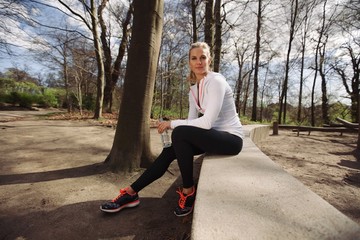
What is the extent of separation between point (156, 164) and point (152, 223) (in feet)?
1.92

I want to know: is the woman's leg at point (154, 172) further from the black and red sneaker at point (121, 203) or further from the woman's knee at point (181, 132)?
the woman's knee at point (181, 132)

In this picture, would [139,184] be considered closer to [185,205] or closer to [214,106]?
[185,205]

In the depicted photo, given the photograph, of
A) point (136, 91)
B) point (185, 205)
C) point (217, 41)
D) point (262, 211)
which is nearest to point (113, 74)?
point (217, 41)

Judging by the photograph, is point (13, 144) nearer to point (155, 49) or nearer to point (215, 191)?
point (155, 49)

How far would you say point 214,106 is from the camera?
7.48 ft

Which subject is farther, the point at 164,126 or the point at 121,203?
the point at 164,126

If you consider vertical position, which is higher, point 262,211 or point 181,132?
point 181,132

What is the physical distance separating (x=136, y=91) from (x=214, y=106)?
1.62 meters

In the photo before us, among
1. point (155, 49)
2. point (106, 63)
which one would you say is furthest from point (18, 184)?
point (106, 63)

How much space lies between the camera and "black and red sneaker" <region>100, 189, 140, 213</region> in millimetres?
2324

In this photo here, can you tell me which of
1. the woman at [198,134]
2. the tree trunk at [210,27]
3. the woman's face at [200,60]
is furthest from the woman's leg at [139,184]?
the tree trunk at [210,27]

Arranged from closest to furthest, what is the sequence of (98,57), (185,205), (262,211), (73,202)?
1. (262,211)
2. (185,205)
3. (73,202)
4. (98,57)

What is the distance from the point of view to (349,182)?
12.1ft

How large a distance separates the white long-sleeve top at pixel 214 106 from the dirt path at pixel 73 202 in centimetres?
97
